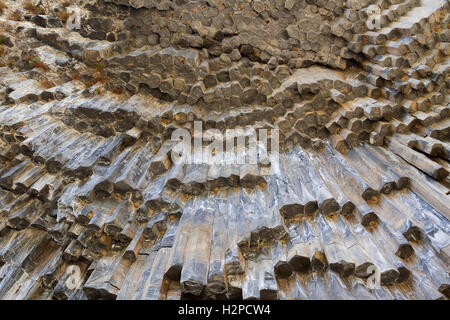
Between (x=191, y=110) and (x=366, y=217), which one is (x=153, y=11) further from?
(x=366, y=217)

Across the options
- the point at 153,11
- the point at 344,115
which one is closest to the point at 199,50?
the point at 153,11

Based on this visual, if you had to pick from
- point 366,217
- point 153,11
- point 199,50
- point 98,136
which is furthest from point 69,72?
point 366,217

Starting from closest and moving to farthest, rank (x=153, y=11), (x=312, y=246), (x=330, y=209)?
(x=312, y=246) → (x=330, y=209) → (x=153, y=11)

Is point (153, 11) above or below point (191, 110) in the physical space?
above

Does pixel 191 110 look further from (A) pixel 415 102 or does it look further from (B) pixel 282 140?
(A) pixel 415 102

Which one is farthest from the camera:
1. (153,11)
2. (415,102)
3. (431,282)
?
(153,11)

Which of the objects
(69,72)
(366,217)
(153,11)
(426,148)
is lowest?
(366,217)

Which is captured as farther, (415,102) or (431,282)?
(415,102)
